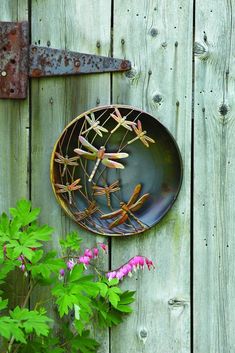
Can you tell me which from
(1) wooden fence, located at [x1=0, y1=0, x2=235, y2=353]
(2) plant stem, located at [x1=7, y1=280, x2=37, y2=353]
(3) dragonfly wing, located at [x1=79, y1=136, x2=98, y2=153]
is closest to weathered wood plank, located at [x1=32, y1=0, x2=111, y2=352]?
(1) wooden fence, located at [x1=0, y1=0, x2=235, y2=353]

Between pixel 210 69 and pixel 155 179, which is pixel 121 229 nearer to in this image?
pixel 155 179

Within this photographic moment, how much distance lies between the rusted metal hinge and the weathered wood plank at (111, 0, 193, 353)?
0.06 m

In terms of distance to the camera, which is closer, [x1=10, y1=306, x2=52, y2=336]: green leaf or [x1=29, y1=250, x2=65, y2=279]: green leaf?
[x1=10, y1=306, x2=52, y2=336]: green leaf

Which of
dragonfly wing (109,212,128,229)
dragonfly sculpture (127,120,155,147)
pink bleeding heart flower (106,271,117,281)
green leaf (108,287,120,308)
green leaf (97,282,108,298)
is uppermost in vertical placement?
dragonfly sculpture (127,120,155,147)

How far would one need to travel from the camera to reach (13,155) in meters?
2.05

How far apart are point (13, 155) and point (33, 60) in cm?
29

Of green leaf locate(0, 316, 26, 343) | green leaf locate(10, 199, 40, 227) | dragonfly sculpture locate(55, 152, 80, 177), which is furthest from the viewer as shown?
dragonfly sculpture locate(55, 152, 80, 177)

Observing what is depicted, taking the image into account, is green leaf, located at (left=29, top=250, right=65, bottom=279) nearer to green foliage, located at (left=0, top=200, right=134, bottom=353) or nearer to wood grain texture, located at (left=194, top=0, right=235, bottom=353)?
green foliage, located at (left=0, top=200, right=134, bottom=353)

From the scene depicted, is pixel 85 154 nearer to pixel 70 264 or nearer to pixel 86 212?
pixel 86 212

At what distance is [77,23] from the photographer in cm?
200

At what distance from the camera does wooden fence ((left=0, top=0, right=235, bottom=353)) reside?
1.99m

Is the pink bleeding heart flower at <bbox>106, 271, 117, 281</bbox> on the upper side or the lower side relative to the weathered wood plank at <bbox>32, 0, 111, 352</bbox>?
lower

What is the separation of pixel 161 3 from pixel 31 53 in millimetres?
415

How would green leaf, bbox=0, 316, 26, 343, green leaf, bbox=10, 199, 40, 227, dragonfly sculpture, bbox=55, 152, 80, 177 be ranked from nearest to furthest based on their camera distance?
1. green leaf, bbox=0, 316, 26, 343
2. green leaf, bbox=10, 199, 40, 227
3. dragonfly sculpture, bbox=55, 152, 80, 177
